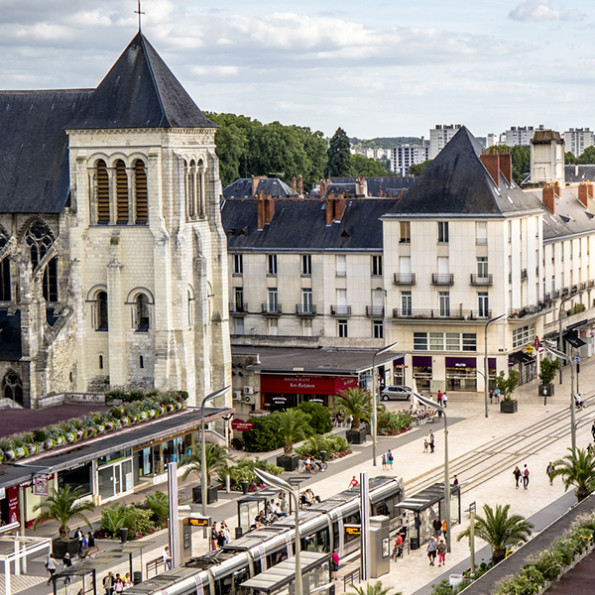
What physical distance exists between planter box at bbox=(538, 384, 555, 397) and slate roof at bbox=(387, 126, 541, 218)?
1116 cm

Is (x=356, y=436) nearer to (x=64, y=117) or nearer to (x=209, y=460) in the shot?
(x=209, y=460)

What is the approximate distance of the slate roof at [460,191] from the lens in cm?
9162

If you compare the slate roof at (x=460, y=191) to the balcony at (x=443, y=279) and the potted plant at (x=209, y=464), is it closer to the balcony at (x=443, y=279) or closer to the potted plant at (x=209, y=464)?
the balcony at (x=443, y=279)

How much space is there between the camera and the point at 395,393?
89.8m

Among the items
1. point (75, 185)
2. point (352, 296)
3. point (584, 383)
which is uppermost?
point (75, 185)

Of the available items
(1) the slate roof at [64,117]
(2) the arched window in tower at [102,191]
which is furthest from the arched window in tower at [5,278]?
(2) the arched window in tower at [102,191]

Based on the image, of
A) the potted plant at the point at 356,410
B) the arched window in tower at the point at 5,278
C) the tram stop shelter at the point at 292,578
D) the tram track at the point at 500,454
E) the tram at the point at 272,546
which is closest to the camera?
the tram at the point at 272,546

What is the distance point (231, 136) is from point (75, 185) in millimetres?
101717

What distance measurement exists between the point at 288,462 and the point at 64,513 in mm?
16660

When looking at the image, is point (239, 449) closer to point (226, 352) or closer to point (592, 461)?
point (226, 352)

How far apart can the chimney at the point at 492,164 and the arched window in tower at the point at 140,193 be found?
26975 millimetres

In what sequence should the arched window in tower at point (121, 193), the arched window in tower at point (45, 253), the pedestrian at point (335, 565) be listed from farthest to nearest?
the arched window in tower at point (45, 253) < the arched window in tower at point (121, 193) < the pedestrian at point (335, 565)

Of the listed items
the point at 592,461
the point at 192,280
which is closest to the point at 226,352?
the point at 192,280

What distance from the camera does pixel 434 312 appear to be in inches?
3652
